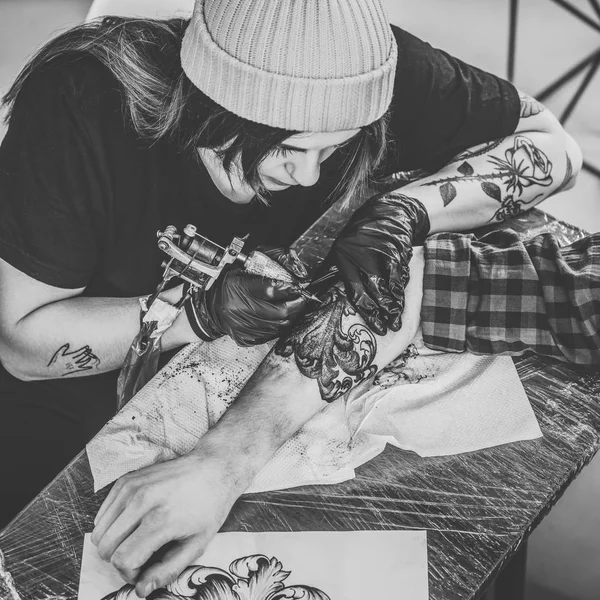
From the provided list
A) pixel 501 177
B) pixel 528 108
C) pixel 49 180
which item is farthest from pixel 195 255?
pixel 528 108

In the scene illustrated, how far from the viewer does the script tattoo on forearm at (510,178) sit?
1642mm

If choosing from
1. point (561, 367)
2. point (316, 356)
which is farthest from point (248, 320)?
point (561, 367)

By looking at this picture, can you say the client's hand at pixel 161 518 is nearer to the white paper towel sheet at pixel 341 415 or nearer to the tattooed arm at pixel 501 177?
the white paper towel sheet at pixel 341 415

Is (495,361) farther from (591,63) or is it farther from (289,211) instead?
(591,63)

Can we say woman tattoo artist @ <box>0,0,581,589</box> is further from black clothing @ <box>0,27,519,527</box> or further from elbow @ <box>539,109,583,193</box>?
elbow @ <box>539,109,583,193</box>

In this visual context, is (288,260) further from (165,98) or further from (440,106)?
(440,106)

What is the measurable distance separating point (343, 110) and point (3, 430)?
973 millimetres

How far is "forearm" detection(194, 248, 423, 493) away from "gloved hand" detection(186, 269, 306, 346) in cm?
5

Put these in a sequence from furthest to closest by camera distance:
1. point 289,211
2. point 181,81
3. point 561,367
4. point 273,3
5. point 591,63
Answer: point 591,63 < point 289,211 < point 561,367 < point 181,81 < point 273,3

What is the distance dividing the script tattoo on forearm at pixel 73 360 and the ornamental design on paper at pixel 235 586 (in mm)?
514

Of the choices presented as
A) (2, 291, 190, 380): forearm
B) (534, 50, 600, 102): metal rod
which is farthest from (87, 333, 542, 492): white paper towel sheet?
(534, 50, 600, 102): metal rod

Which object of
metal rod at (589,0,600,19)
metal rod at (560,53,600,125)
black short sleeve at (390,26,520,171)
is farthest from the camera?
metal rod at (589,0,600,19)

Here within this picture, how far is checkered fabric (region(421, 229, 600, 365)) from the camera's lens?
137 centimetres

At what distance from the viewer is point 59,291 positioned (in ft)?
4.49
